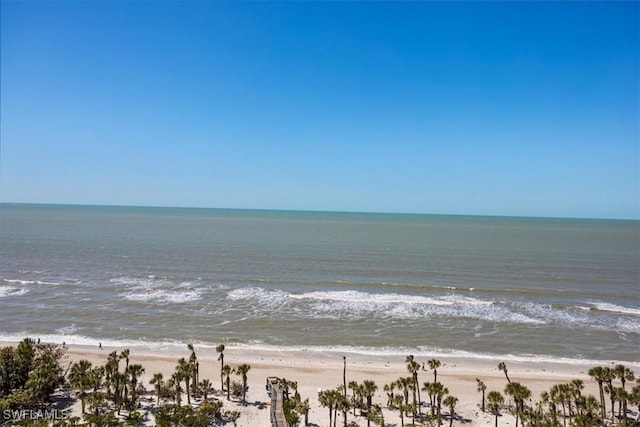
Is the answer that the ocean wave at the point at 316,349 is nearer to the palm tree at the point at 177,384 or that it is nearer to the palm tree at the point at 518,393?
the palm tree at the point at 177,384

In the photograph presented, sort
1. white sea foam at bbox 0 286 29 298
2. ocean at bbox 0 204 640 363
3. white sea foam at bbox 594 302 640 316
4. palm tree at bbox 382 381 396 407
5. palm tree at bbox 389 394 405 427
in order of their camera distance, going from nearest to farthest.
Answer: palm tree at bbox 389 394 405 427, palm tree at bbox 382 381 396 407, ocean at bbox 0 204 640 363, white sea foam at bbox 594 302 640 316, white sea foam at bbox 0 286 29 298

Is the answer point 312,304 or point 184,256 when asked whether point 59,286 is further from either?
point 312,304

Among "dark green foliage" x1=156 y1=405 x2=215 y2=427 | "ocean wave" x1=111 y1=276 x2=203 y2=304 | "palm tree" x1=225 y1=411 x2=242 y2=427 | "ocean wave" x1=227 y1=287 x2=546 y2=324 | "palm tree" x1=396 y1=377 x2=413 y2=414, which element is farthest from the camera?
"ocean wave" x1=111 y1=276 x2=203 y2=304

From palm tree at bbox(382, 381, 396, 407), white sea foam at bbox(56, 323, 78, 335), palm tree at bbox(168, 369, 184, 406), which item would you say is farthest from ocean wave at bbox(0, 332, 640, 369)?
palm tree at bbox(168, 369, 184, 406)

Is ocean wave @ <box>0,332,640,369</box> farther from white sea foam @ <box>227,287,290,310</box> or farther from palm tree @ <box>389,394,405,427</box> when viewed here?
white sea foam @ <box>227,287,290,310</box>

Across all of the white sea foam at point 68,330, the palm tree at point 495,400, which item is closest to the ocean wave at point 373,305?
the white sea foam at point 68,330

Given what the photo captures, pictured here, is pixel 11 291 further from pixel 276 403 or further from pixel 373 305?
pixel 373 305
